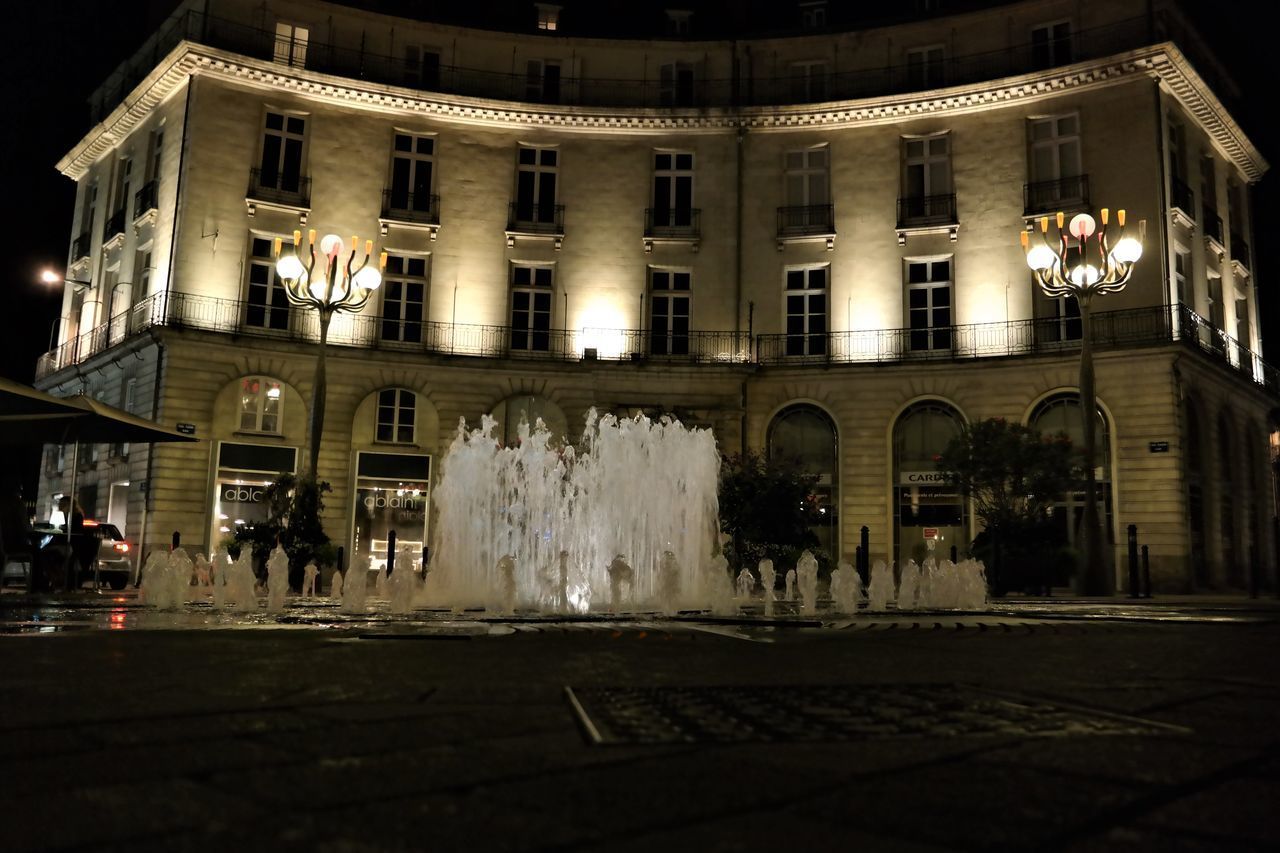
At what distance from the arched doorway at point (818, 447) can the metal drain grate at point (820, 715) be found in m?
24.8

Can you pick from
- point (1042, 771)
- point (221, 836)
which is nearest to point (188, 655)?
point (221, 836)

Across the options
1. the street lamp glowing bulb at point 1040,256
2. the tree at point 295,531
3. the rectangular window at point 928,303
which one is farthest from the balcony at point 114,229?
the street lamp glowing bulb at point 1040,256

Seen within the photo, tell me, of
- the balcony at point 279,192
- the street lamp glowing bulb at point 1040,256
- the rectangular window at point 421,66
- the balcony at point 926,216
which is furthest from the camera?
the rectangular window at point 421,66

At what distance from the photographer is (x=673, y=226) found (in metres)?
32.5

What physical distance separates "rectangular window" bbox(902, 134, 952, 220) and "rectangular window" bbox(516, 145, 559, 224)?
10.6 m

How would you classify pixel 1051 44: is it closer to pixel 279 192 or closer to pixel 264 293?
pixel 279 192

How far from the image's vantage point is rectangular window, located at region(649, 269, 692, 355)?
105ft

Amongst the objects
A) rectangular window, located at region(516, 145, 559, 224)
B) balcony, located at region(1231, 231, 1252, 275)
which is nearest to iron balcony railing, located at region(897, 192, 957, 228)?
balcony, located at region(1231, 231, 1252, 275)

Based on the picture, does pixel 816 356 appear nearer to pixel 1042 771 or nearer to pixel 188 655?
pixel 188 655

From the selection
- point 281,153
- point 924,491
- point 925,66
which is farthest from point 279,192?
point 924,491

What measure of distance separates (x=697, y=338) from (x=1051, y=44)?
1305 centimetres

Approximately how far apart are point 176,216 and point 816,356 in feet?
61.2

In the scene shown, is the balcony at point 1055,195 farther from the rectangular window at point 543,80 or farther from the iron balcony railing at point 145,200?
the iron balcony railing at point 145,200

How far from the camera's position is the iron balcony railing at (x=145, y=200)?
30984mm
